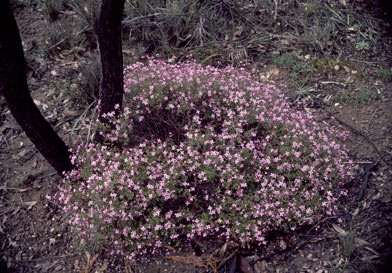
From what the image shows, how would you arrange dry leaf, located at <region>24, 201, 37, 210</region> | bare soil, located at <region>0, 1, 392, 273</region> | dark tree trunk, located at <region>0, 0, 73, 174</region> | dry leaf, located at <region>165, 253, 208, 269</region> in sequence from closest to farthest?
A: dark tree trunk, located at <region>0, 0, 73, 174</region> → bare soil, located at <region>0, 1, 392, 273</region> → dry leaf, located at <region>165, 253, 208, 269</region> → dry leaf, located at <region>24, 201, 37, 210</region>

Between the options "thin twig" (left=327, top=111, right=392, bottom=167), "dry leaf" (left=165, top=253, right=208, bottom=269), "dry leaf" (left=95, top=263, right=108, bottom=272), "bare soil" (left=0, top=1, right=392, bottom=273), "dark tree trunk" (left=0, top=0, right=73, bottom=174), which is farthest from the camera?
"thin twig" (left=327, top=111, right=392, bottom=167)

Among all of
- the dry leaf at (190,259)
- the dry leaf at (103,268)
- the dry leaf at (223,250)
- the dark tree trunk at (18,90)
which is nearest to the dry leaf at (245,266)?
the dry leaf at (223,250)

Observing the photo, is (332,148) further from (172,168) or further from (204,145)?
(172,168)

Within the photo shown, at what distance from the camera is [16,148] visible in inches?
168

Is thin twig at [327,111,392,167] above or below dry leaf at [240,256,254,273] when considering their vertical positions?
above

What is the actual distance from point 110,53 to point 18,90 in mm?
861

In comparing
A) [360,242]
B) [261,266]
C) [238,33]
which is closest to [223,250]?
[261,266]

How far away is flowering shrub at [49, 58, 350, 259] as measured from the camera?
3.01 metres

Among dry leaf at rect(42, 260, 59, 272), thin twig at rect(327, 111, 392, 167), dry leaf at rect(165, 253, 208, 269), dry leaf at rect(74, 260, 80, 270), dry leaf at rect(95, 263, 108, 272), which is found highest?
thin twig at rect(327, 111, 392, 167)

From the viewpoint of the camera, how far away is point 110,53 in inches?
121

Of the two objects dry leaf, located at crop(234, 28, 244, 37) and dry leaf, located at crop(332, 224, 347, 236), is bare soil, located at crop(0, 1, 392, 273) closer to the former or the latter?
dry leaf, located at crop(332, 224, 347, 236)

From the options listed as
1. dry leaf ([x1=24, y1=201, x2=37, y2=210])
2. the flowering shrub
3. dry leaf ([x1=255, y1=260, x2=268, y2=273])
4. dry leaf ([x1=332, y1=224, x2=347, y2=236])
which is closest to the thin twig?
the flowering shrub

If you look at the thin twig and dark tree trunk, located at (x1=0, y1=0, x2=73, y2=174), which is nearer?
dark tree trunk, located at (x1=0, y1=0, x2=73, y2=174)

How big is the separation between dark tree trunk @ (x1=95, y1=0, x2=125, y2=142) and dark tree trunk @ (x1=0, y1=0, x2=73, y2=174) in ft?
1.93
